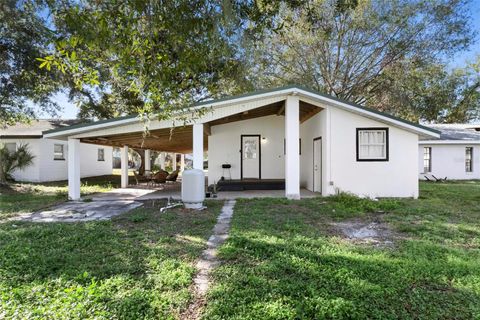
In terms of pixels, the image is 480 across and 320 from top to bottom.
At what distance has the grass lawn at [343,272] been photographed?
114 inches

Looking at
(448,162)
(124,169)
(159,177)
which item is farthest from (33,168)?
(448,162)

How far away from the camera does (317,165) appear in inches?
452

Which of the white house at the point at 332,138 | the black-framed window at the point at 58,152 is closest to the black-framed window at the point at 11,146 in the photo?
the black-framed window at the point at 58,152

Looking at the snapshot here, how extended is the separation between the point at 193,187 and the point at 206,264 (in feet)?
13.1

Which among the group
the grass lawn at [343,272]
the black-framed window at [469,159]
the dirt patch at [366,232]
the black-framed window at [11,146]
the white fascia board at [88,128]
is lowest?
the dirt patch at [366,232]

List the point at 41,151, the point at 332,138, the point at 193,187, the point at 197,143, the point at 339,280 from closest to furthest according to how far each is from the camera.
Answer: the point at 339,280, the point at 193,187, the point at 197,143, the point at 332,138, the point at 41,151

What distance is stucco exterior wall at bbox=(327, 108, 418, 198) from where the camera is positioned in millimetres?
10234

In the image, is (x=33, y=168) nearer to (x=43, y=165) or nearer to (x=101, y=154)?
(x=43, y=165)

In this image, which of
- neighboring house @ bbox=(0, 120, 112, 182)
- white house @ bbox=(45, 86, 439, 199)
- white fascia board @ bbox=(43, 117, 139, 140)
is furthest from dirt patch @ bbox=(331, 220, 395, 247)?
neighboring house @ bbox=(0, 120, 112, 182)

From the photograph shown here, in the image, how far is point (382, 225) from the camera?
6441 millimetres

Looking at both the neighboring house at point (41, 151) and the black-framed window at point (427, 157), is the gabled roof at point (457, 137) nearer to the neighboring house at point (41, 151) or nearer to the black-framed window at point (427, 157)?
the black-framed window at point (427, 157)

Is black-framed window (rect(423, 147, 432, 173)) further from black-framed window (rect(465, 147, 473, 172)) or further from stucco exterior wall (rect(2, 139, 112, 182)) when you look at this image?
stucco exterior wall (rect(2, 139, 112, 182))

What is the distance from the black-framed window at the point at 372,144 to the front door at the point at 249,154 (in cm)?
459

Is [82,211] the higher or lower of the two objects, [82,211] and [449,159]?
the lower
